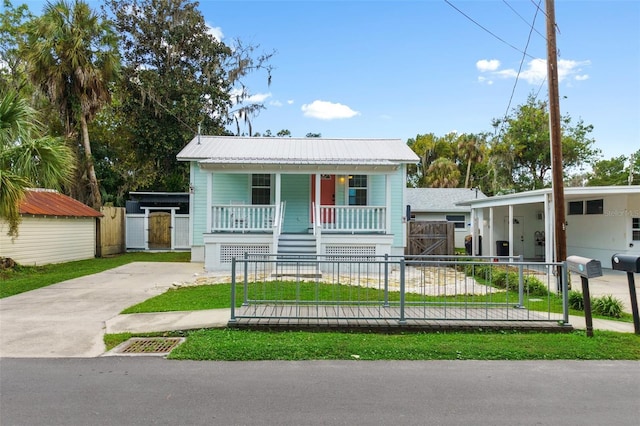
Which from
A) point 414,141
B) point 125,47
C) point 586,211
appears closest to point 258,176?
point 586,211

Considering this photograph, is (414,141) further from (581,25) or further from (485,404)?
(485,404)

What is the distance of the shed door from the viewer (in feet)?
66.8

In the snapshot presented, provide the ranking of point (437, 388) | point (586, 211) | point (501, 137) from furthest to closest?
point (501, 137) < point (586, 211) < point (437, 388)

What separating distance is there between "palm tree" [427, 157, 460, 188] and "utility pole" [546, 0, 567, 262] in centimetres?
2787

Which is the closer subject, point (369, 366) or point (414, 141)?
point (369, 366)

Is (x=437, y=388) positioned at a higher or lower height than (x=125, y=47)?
lower

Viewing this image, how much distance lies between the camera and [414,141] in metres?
47.4

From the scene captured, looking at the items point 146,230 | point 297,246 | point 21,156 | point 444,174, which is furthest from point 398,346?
point 444,174

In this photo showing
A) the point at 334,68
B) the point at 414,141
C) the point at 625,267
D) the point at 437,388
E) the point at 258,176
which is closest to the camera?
the point at 437,388

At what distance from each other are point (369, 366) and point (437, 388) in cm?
90

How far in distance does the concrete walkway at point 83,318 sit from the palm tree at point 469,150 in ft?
97.9

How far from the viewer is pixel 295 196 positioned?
52.0 ft

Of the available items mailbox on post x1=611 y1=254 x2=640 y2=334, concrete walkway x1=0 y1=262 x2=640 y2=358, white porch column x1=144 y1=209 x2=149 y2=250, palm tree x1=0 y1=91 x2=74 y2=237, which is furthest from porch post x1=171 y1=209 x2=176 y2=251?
mailbox on post x1=611 y1=254 x2=640 y2=334

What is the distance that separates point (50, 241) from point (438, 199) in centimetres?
2251
